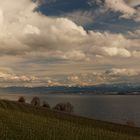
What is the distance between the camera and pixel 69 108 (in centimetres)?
13788

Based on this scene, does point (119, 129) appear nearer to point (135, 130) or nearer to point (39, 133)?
point (135, 130)

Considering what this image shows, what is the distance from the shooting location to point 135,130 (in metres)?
74.4

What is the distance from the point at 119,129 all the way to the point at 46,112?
69.8 ft

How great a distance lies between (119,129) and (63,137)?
31682 mm

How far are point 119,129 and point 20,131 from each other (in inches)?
1367

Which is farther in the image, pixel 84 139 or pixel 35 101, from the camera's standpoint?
pixel 35 101

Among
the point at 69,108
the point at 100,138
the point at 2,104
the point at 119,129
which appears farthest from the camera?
the point at 69,108

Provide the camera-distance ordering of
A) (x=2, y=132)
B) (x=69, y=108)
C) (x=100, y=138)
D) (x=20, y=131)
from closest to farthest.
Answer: (x=2, y=132), (x=20, y=131), (x=100, y=138), (x=69, y=108)

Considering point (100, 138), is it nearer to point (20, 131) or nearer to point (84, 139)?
point (84, 139)

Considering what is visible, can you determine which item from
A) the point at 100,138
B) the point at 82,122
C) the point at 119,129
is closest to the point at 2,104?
the point at 82,122

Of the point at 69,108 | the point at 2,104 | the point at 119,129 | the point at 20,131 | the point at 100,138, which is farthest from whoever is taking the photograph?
the point at 69,108

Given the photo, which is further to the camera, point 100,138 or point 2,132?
point 100,138

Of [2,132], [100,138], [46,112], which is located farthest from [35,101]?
[2,132]

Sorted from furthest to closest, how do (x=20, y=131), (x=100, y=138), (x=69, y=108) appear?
1. (x=69, y=108)
2. (x=100, y=138)
3. (x=20, y=131)
